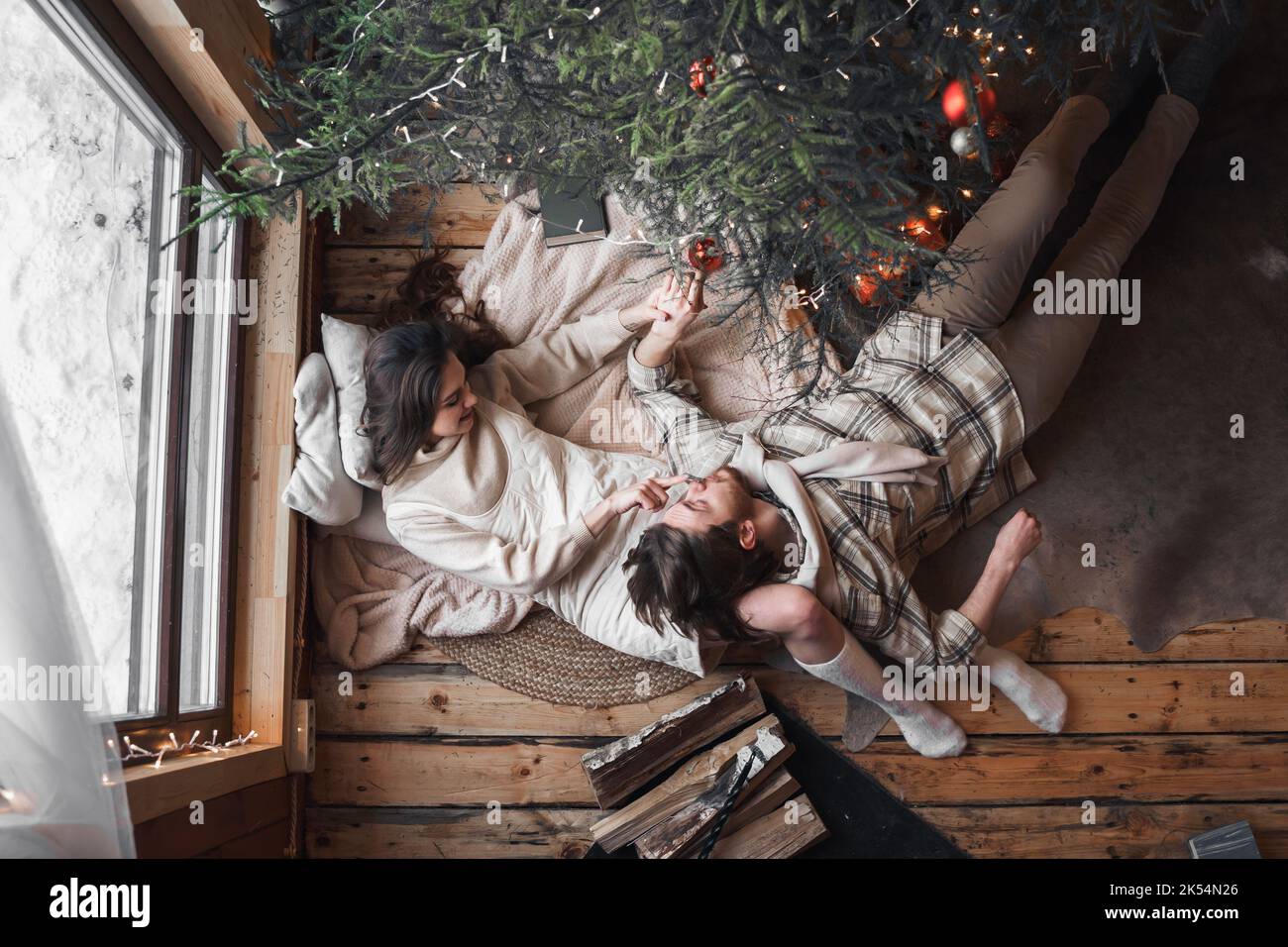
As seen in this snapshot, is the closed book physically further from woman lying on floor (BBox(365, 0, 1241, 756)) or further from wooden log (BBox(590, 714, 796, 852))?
wooden log (BBox(590, 714, 796, 852))

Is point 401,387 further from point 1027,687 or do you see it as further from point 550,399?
point 1027,687

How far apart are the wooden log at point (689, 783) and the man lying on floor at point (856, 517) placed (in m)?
0.23

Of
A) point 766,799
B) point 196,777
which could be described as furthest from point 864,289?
point 196,777

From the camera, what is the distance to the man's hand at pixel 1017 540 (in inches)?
85.7

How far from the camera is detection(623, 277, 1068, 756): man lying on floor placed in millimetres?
1993

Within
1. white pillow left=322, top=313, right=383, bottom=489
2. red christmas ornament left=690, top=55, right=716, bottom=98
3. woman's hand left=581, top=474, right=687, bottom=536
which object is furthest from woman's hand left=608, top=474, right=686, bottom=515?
red christmas ornament left=690, top=55, right=716, bottom=98

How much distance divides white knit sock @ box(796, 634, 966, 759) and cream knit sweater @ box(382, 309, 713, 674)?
0.35 meters

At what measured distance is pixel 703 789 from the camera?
2143 mm

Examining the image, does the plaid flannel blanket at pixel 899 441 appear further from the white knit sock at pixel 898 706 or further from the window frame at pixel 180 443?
the window frame at pixel 180 443

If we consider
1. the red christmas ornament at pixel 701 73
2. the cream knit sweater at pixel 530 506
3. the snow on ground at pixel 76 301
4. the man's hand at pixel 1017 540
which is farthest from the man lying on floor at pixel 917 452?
the snow on ground at pixel 76 301

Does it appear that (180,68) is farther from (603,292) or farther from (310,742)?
(310,742)

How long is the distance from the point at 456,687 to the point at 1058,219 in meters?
2.15
